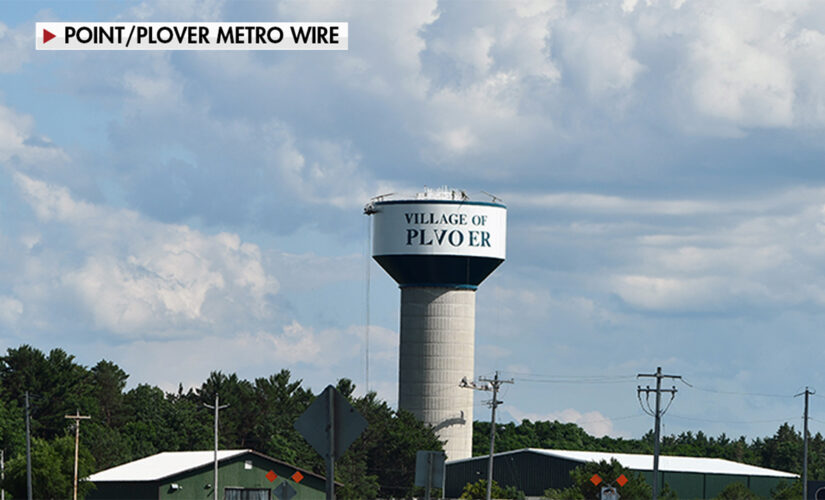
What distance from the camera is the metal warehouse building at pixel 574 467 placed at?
108 metres

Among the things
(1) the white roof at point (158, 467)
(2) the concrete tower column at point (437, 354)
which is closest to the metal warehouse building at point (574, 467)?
(2) the concrete tower column at point (437, 354)

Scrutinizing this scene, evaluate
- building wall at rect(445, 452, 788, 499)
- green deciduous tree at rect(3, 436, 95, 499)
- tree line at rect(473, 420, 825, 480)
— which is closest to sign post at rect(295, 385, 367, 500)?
green deciduous tree at rect(3, 436, 95, 499)

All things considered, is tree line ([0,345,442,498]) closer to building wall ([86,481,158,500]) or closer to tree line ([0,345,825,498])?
tree line ([0,345,825,498])

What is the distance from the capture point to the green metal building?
250 feet

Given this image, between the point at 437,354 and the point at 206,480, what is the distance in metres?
43.4

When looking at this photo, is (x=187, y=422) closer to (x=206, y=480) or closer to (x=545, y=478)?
(x=545, y=478)

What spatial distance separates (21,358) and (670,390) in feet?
199

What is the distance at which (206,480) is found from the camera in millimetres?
78438

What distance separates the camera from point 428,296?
118938mm

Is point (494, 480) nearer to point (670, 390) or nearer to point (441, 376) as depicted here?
point (441, 376)

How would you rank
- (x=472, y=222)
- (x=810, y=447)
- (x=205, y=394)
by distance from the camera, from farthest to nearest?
(x=810, y=447) < (x=205, y=394) < (x=472, y=222)

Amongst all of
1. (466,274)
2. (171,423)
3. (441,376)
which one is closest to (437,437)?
(441,376)

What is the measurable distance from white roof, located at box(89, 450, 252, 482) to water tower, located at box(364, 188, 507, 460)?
107 feet

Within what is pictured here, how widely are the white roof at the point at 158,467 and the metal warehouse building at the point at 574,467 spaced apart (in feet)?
110
